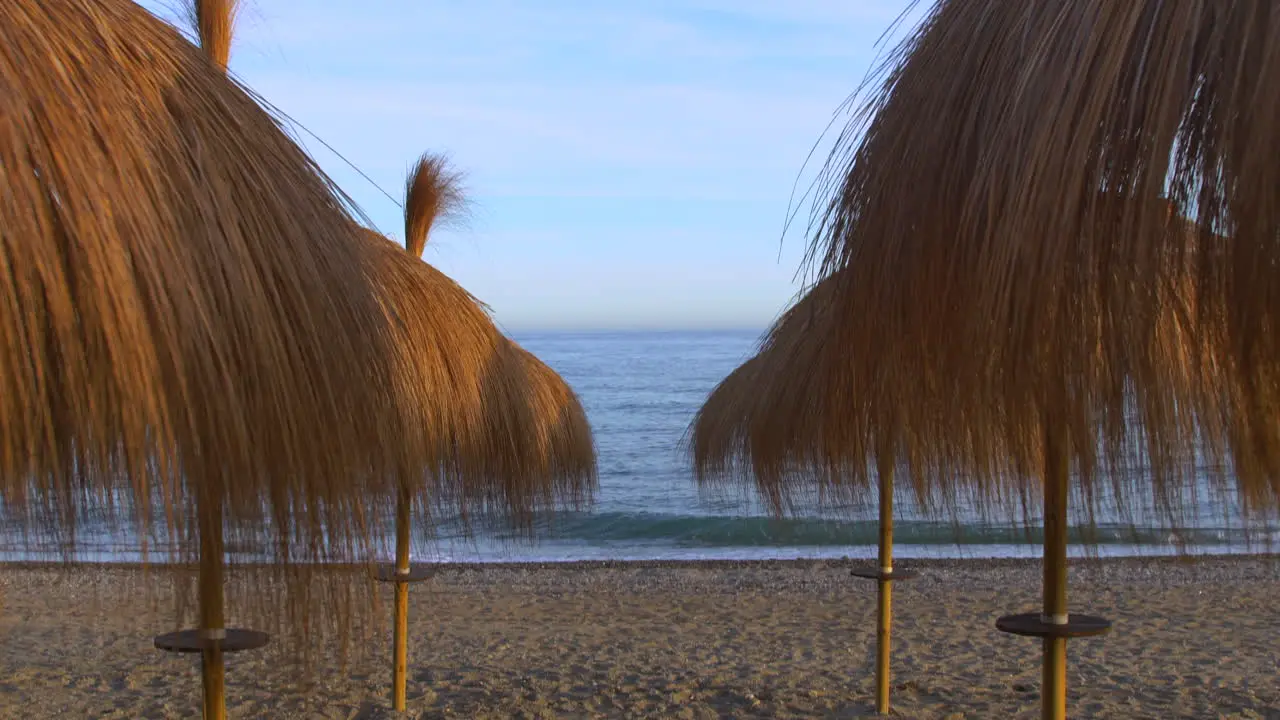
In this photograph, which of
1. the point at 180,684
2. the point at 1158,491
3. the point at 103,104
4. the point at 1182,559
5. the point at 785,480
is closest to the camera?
the point at 103,104

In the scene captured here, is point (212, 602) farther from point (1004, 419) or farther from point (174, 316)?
point (1004, 419)

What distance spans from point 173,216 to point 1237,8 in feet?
5.18

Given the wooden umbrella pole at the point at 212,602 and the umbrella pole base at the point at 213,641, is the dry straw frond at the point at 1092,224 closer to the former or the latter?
the wooden umbrella pole at the point at 212,602

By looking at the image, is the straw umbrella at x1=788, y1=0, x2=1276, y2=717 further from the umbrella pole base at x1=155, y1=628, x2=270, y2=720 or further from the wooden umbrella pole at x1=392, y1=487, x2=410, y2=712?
the wooden umbrella pole at x1=392, y1=487, x2=410, y2=712

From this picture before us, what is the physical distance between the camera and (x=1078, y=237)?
159cm

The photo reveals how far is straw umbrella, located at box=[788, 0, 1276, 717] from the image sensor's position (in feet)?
4.93

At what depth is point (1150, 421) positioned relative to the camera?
1663mm

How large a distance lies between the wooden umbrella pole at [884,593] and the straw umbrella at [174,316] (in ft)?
11.8

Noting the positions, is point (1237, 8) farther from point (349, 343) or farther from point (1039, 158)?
point (349, 343)

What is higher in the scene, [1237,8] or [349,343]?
[1237,8]

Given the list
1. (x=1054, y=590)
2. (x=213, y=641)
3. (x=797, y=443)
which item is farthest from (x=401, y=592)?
(x=1054, y=590)

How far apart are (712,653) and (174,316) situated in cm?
624

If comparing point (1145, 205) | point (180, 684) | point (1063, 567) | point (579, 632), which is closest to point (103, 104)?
point (1145, 205)

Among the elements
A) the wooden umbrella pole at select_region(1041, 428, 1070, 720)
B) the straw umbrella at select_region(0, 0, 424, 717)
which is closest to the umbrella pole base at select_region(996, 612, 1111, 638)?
the wooden umbrella pole at select_region(1041, 428, 1070, 720)
